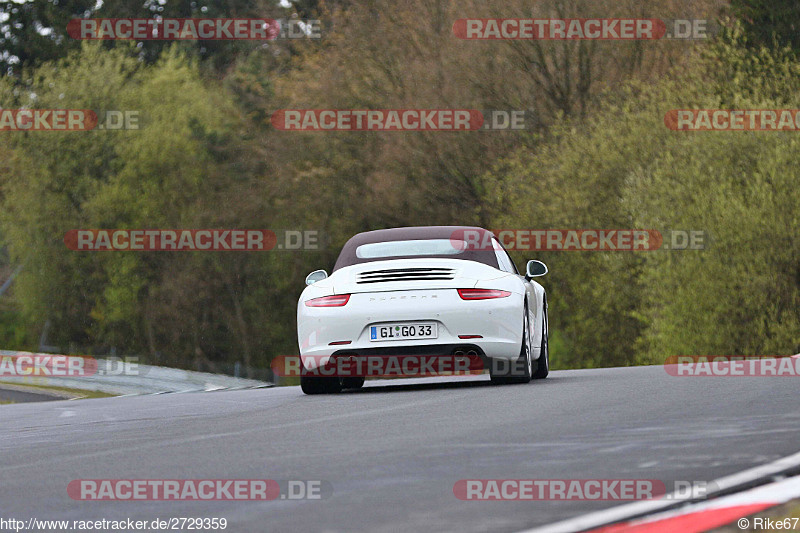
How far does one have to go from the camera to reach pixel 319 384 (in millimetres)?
13594

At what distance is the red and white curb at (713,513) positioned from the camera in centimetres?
516

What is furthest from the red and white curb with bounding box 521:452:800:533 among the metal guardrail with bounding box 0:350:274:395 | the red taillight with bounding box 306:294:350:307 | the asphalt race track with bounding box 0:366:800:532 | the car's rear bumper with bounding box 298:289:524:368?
the metal guardrail with bounding box 0:350:274:395

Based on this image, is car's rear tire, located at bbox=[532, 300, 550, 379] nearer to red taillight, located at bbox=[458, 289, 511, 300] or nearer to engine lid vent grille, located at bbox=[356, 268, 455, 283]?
red taillight, located at bbox=[458, 289, 511, 300]

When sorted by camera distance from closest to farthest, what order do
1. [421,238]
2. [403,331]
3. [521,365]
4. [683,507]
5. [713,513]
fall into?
[713,513]
[683,507]
[403,331]
[521,365]
[421,238]

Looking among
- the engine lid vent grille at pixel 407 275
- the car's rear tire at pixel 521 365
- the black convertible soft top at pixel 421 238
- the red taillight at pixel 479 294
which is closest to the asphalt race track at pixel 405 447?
the car's rear tire at pixel 521 365

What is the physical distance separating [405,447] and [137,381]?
1441 centimetres

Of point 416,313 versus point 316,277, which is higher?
point 316,277

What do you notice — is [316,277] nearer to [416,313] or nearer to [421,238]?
[421,238]

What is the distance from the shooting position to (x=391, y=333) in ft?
41.6

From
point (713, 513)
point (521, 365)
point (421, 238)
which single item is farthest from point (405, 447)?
point (421, 238)

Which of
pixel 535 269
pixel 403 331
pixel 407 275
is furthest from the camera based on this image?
pixel 535 269

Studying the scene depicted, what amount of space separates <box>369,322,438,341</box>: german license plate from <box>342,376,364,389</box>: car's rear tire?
5.41ft

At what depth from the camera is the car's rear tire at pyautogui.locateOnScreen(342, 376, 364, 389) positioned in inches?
567

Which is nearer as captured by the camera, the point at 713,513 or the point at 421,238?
the point at 713,513
